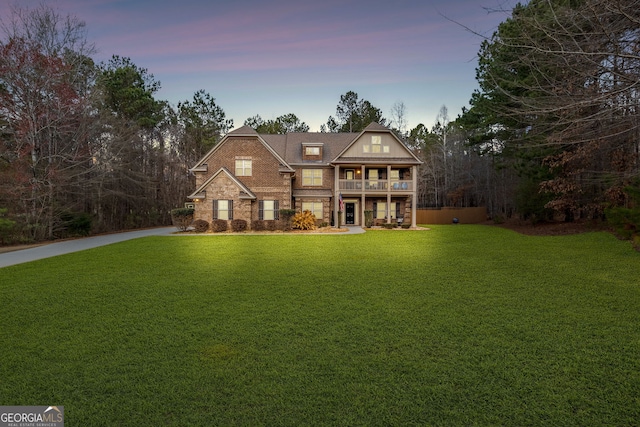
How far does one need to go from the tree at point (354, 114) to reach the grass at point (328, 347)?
3708 centimetres

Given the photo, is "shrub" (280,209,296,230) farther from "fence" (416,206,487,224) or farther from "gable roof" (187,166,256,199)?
"fence" (416,206,487,224)

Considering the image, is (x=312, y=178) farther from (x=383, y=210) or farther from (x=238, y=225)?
(x=238, y=225)

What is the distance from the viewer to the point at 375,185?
25.1 meters

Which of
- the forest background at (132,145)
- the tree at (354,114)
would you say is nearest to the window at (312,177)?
the forest background at (132,145)

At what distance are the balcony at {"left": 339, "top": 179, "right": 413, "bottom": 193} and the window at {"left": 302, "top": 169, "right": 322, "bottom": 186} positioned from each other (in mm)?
2057

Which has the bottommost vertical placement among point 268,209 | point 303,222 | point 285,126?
point 303,222

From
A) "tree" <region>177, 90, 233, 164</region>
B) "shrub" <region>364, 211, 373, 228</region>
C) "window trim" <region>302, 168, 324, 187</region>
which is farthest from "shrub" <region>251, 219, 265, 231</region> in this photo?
"tree" <region>177, 90, 233, 164</region>

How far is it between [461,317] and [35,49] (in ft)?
78.1

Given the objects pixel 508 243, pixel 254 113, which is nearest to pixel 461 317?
pixel 508 243

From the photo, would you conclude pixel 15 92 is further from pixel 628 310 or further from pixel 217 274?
pixel 628 310

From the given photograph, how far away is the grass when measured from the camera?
2.66 metres

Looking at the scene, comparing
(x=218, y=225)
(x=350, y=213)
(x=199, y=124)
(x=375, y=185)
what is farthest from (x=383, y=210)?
(x=199, y=124)

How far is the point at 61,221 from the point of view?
713 inches

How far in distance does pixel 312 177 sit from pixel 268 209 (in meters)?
5.03
